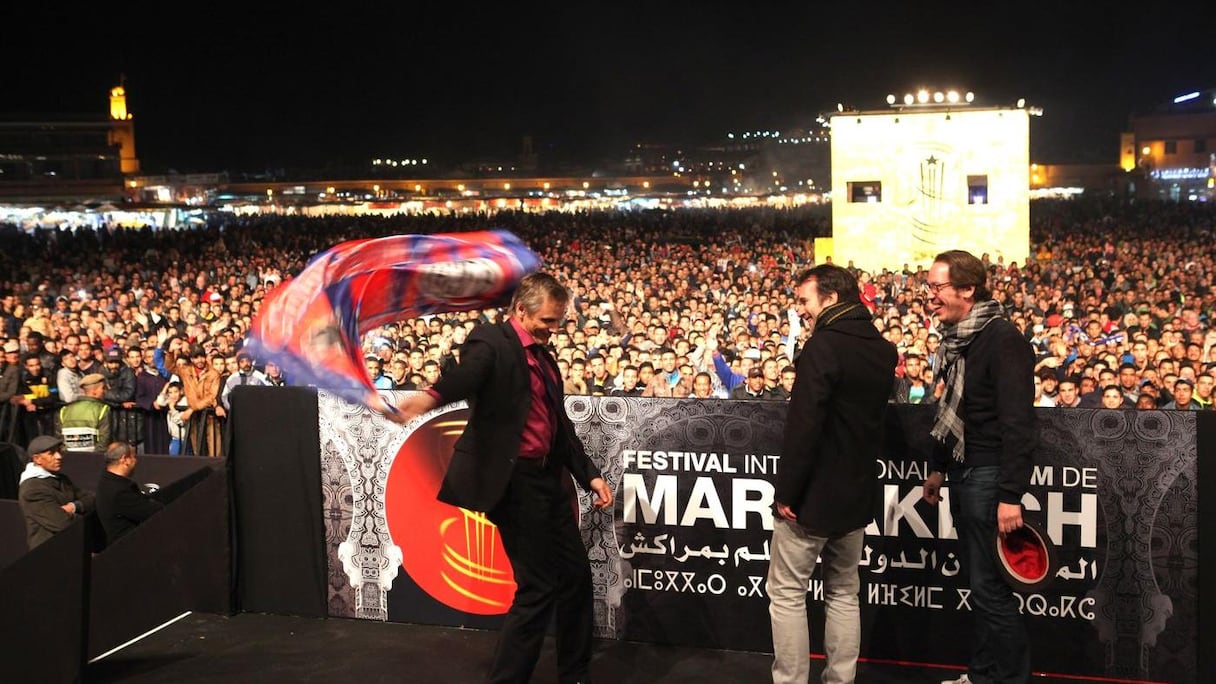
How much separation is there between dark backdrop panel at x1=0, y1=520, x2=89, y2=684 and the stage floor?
36 cm

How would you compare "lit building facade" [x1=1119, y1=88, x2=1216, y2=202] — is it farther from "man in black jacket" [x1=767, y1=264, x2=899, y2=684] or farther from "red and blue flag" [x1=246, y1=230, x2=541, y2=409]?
"red and blue flag" [x1=246, y1=230, x2=541, y2=409]

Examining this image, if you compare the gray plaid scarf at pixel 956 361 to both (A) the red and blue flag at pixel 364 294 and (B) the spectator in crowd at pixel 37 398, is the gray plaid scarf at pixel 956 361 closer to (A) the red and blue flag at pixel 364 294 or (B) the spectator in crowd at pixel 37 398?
(A) the red and blue flag at pixel 364 294

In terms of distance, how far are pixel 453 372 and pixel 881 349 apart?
1468 mm

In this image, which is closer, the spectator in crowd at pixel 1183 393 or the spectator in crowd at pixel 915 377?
the spectator in crowd at pixel 1183 393

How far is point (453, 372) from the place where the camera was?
3.91 meters

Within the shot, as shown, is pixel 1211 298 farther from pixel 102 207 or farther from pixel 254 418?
pixel 102 207

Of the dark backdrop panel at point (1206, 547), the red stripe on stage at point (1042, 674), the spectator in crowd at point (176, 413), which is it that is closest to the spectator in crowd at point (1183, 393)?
the dark backdrop panel at point (1206, 547)

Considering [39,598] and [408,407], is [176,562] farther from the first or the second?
[408,407]

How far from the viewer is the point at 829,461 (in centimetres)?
393

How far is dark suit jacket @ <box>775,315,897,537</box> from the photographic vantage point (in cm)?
384

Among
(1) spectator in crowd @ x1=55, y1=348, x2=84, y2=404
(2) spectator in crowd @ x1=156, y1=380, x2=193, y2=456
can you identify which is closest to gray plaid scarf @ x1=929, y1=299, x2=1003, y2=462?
(2) spectator in crowd @ x1=156, y1=380, x2=193, y2=456

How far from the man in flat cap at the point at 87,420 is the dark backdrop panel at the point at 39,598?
4.92 m

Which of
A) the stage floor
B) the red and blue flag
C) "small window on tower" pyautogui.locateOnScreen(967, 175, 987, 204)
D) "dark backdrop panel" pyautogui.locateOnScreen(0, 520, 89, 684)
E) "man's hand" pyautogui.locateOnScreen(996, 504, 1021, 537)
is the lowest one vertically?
the stage floor

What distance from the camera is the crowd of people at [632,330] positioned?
345 inches
